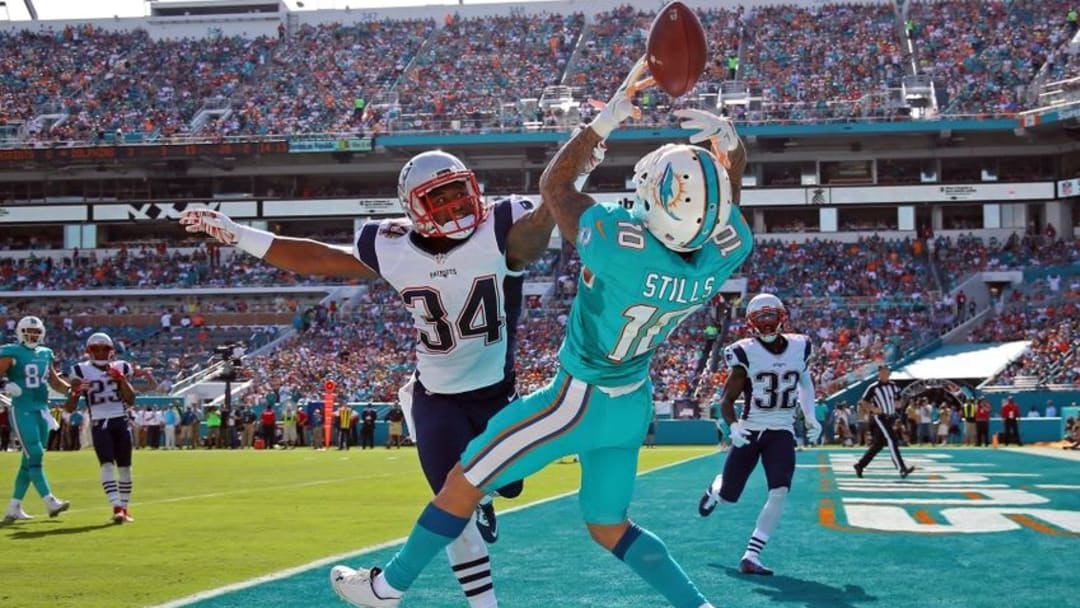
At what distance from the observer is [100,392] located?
11.3 metres

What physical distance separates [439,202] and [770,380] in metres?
4.25

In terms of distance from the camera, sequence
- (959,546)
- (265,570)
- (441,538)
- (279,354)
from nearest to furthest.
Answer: (441,538) < (265,570) < (959,546) < (279,354)

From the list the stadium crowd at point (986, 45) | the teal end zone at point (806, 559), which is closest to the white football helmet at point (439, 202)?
the teal end zone at point (806, 559)

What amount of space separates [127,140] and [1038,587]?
1796 inches

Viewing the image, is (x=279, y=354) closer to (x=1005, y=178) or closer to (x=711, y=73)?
(x=711, y=73)

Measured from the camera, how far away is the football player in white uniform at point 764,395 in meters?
8.59

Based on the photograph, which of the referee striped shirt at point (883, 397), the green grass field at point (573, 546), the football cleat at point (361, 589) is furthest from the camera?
the referee striped shirt at point (883, 397)

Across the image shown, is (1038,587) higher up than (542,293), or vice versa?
(542,293)

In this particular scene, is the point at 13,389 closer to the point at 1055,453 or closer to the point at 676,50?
the point at 676,50

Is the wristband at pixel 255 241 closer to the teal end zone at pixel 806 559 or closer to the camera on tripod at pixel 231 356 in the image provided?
the teal end zone at pixel 806 559

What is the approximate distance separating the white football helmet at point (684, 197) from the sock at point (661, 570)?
1.16m

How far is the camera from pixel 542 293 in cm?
4275

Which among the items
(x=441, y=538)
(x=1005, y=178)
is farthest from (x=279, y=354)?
(x=441, y=538)

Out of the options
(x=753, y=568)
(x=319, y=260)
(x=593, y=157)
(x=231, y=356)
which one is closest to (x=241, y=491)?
(x=753, y=568)
